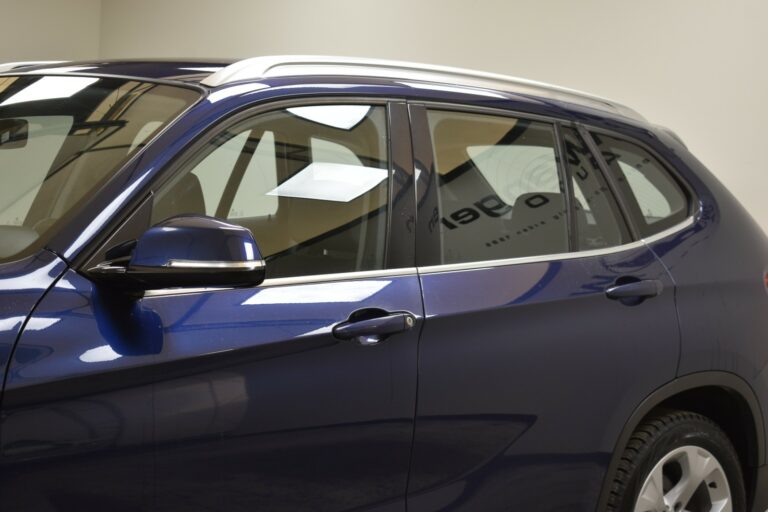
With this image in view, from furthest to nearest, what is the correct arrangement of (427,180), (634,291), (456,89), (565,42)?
(565,42) < (634,291) < (456,89) < (427,180)

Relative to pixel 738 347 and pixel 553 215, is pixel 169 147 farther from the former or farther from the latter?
pixel 738 347

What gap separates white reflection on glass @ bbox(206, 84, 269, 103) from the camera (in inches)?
70.6

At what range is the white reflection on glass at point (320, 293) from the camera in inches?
67.9

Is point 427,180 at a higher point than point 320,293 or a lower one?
higher

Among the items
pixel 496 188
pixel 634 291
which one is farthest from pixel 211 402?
pixel 634 291

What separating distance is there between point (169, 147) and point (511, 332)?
84 centimetres

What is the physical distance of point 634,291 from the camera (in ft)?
7.72

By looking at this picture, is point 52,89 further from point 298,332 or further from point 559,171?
point 559,171

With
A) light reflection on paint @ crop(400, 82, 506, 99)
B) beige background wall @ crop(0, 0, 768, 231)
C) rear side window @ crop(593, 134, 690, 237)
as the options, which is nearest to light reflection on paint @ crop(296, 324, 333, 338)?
light reflection on paint @ crop(400, 82, 506, 99)

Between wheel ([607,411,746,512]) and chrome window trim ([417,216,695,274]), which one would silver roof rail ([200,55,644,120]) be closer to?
chrome window trim ([417,216,695,274])

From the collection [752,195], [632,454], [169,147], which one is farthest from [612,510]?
[752,195]

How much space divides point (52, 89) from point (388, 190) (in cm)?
72

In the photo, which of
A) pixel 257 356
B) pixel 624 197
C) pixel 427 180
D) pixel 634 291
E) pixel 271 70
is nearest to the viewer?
pixel 257 356

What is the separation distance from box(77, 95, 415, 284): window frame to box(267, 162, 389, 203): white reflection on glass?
5 centimetres
